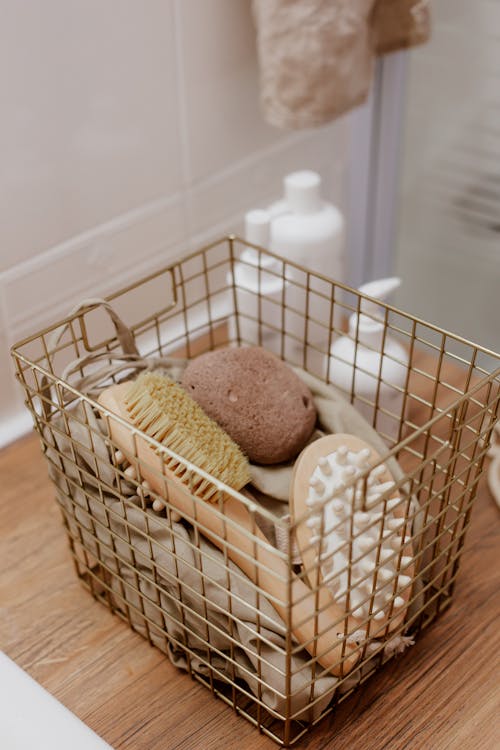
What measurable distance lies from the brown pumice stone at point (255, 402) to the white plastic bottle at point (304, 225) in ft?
0.63

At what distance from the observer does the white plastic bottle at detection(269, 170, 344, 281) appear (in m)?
0.82

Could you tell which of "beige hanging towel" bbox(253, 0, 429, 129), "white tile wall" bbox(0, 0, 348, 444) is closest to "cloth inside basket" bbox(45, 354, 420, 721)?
"white tile wall" bbox(0, 0, 348, 444)

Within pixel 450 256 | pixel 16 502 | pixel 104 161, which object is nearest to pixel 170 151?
pixel 104 161

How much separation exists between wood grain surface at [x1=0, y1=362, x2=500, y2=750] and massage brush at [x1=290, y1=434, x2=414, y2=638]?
67 mm

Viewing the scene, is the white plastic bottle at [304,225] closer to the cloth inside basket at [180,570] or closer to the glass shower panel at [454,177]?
the cloth inside basket at [180,570]

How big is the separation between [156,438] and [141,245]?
35 cm

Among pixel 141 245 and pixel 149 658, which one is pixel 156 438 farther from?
pixel 141 245

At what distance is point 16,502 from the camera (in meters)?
0.78

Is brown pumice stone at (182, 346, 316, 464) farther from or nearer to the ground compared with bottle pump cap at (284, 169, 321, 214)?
nearer to the ground

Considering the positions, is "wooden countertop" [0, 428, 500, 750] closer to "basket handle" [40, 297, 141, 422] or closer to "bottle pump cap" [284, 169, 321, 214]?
"basket handle" [40, 297, 141, 422]

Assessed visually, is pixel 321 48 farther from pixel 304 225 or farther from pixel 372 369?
pixel 372 369

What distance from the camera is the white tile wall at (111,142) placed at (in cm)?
73

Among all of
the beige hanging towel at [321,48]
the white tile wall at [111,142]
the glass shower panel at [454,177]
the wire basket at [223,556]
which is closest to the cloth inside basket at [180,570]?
the wire basket at [223,556]

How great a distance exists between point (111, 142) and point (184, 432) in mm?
342
